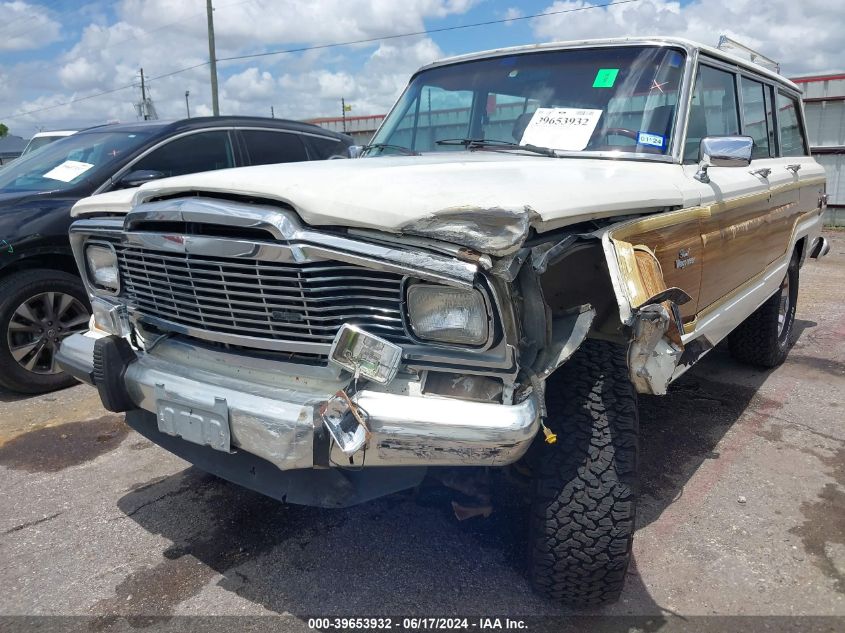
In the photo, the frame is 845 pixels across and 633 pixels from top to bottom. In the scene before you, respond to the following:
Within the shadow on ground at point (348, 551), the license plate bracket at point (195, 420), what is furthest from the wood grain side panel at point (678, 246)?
the license plate bracket at point (195, 420)

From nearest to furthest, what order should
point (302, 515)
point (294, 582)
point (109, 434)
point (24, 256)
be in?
point (294, 582), point (302, 515), point (109, 434), point (24, 256)

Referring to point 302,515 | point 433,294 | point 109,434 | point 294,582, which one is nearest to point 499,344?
point 433,294

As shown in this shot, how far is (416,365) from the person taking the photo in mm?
1932

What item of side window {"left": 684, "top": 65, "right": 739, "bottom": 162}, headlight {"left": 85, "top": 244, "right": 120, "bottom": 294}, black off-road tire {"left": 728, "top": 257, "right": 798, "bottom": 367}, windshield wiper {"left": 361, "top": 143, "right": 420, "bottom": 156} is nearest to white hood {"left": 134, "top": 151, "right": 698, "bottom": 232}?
headlight {"left": 85, "top": 244, "right": 120, "bottom": 294}

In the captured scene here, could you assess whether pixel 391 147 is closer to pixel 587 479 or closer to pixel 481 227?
pixel 481 227

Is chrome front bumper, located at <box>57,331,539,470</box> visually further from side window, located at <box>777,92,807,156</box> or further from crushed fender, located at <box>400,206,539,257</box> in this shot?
side window, located at <box>777,92,807,156</box>

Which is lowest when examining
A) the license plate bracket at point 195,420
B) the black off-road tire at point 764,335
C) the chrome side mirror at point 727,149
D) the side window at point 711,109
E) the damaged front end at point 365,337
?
the black off-road tire at point 764,335

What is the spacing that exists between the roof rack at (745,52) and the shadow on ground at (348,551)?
2.57 metres

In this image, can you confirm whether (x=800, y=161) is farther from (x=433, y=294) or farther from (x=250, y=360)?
(x=250, y=360)

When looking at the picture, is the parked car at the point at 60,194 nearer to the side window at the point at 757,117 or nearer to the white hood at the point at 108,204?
the white hood at the point at 108,204

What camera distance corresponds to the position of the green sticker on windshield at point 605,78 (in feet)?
9.92

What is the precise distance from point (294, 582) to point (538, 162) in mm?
1916

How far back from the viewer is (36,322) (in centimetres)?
445

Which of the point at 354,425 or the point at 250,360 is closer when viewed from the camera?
the point at 354,425
